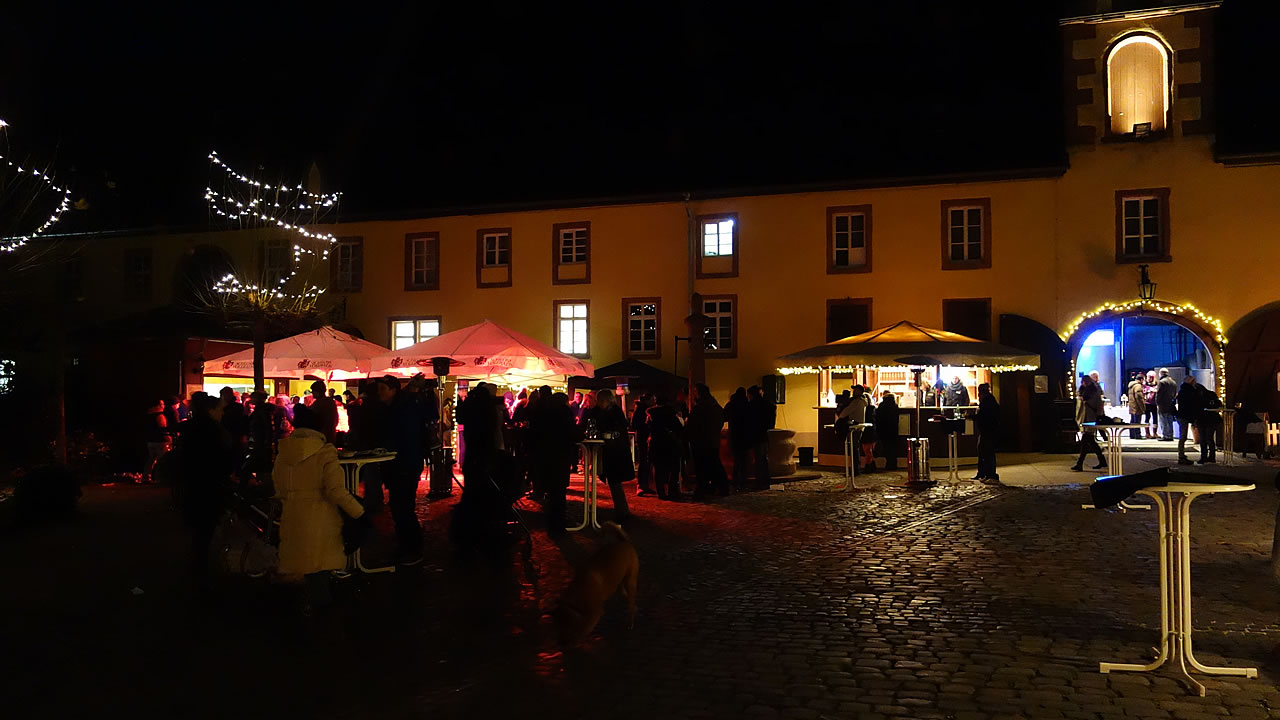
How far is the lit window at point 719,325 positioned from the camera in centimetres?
2716

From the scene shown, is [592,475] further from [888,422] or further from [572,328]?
[572,328]

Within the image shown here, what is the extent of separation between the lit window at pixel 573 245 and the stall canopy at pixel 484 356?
10.3m

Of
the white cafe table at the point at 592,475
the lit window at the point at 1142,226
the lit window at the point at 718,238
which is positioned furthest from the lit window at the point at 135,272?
the lit window at the point at 1142,226

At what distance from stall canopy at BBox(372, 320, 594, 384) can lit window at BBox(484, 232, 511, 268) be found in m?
11.0

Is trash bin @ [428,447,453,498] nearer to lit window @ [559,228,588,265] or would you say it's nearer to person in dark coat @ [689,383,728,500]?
person in dark coat @ [689,383,728,500]

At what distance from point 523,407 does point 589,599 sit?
11.0 m

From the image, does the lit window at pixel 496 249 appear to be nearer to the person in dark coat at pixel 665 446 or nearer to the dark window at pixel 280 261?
the dark window at pixel 280 261

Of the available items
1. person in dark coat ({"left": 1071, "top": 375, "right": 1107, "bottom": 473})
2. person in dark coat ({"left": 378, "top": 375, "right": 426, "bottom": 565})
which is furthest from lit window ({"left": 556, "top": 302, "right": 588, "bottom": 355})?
person in dark coat ({"left": 378, "top": 375, "right": 426, "bottom": 565})

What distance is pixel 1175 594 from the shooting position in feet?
19.1

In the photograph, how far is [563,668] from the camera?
19.6 feet

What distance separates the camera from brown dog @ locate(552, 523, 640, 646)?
6.49 meters

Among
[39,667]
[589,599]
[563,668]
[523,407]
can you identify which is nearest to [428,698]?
[563,668]

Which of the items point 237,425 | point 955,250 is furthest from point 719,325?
point 237,425

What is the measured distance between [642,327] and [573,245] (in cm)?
313
